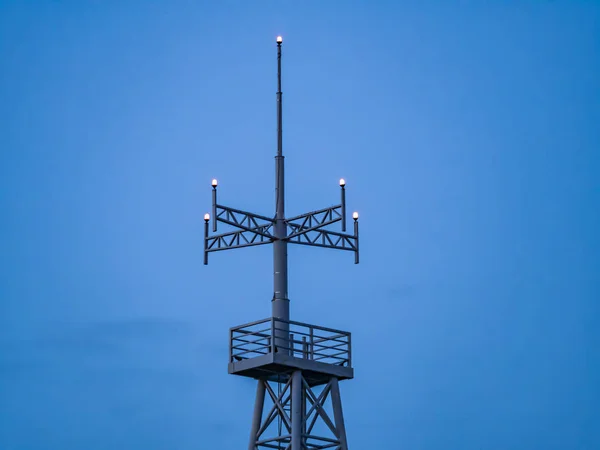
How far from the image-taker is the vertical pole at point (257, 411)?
228ft

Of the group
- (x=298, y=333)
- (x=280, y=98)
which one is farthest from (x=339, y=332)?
(x=280, y=98)

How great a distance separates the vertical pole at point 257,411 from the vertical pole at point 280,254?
267cm

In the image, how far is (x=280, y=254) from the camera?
233 feet

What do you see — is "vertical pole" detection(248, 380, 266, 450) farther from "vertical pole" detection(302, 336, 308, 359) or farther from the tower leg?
"vertical pole" detection(302, 336, 308, 359)

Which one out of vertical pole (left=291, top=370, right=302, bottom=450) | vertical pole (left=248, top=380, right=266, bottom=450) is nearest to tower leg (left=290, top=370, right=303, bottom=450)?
vertical pole (left=291, top=370, right=302, bottom=450)

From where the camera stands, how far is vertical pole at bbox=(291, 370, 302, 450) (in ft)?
222

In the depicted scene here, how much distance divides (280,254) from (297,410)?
6784mm

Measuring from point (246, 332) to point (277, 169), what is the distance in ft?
26.3

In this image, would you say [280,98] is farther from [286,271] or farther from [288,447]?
[288,447]

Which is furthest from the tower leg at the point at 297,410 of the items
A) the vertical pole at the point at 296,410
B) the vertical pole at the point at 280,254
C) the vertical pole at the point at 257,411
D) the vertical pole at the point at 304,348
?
the vertical pole at the point at 257,411

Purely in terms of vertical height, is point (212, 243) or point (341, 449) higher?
point (212, 243)

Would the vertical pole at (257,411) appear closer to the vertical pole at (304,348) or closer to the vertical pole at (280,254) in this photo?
the vertical pole at (304,348)

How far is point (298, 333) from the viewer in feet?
226

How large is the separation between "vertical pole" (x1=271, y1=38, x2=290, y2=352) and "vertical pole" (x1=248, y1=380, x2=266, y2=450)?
2.67 meters
